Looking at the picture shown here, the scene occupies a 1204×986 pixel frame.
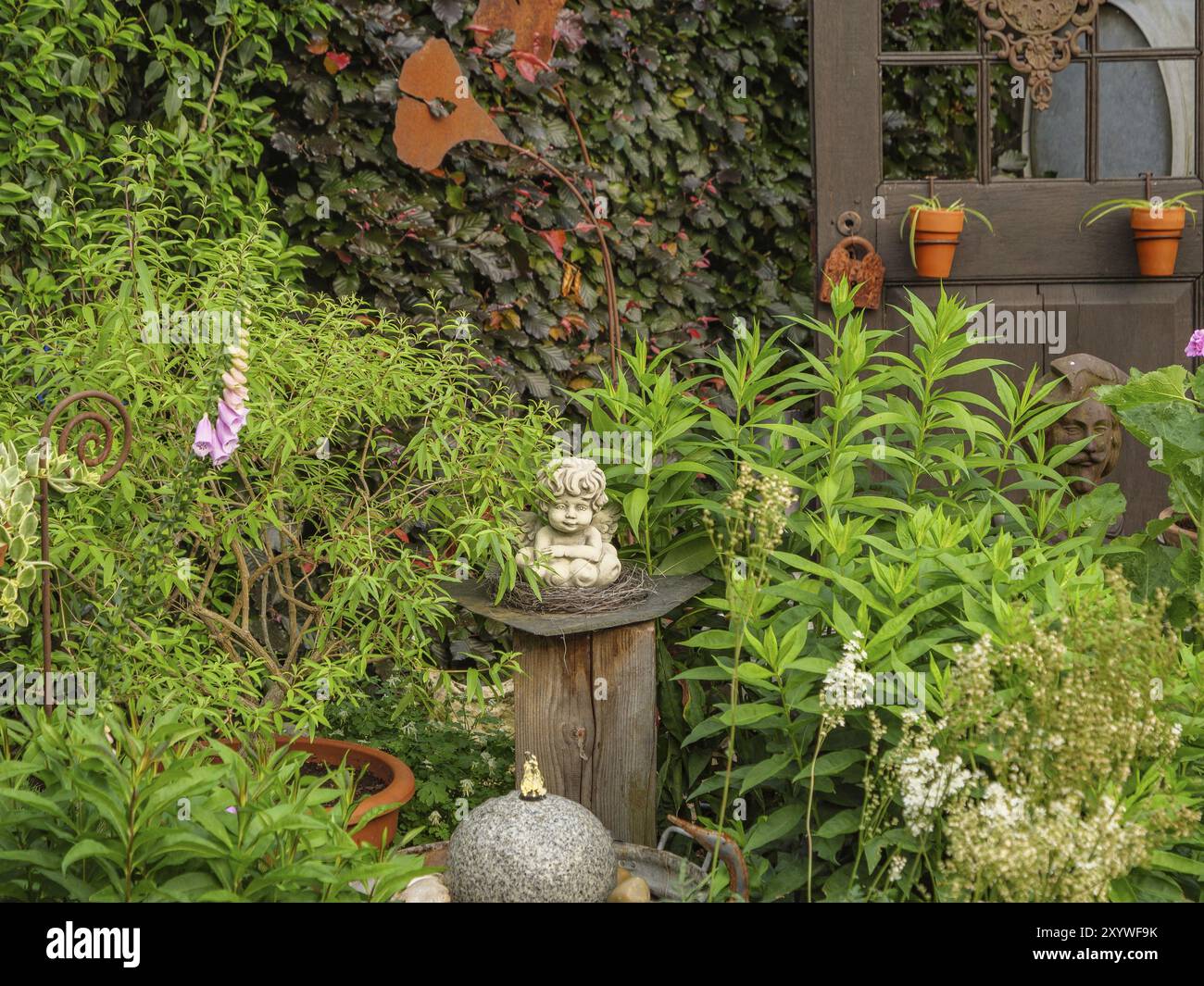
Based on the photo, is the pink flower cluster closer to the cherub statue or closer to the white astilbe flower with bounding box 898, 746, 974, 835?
the cherub statue

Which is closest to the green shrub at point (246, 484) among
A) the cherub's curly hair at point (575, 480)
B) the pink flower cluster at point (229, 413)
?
the cherub's curly hair at point (575, 480)

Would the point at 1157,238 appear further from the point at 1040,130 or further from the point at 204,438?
the point at 204,438

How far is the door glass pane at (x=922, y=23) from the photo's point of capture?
6262 millimetres

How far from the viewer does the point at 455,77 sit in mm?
4848

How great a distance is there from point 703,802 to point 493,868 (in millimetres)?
844

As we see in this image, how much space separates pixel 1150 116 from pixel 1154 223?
97cm

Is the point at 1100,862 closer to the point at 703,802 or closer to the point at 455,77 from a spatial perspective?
the point at 703,802

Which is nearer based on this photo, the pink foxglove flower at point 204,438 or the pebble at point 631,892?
the pink foxglove flower at point 204,438

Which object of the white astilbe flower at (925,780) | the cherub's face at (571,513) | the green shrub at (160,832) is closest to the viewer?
the green shrub at (160,832)

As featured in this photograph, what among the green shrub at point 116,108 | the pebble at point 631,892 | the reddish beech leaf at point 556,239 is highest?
the green shrub at point 116,108

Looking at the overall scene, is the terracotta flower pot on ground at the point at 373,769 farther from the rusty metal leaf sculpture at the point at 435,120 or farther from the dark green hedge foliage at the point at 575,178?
the rusty metal leaf sculpture at the point at 435,120

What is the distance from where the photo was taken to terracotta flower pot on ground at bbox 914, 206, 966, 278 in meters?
4.81

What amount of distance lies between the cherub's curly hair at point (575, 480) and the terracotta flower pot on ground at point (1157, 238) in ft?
8.58

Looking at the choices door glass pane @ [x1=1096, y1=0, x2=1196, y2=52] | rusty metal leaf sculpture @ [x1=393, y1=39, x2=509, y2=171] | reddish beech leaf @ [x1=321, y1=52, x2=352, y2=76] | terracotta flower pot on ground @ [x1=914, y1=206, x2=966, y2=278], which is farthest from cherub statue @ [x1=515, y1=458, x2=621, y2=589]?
door glass pane @ [x1=1096, y1=0, x2=1196, y2=52]
